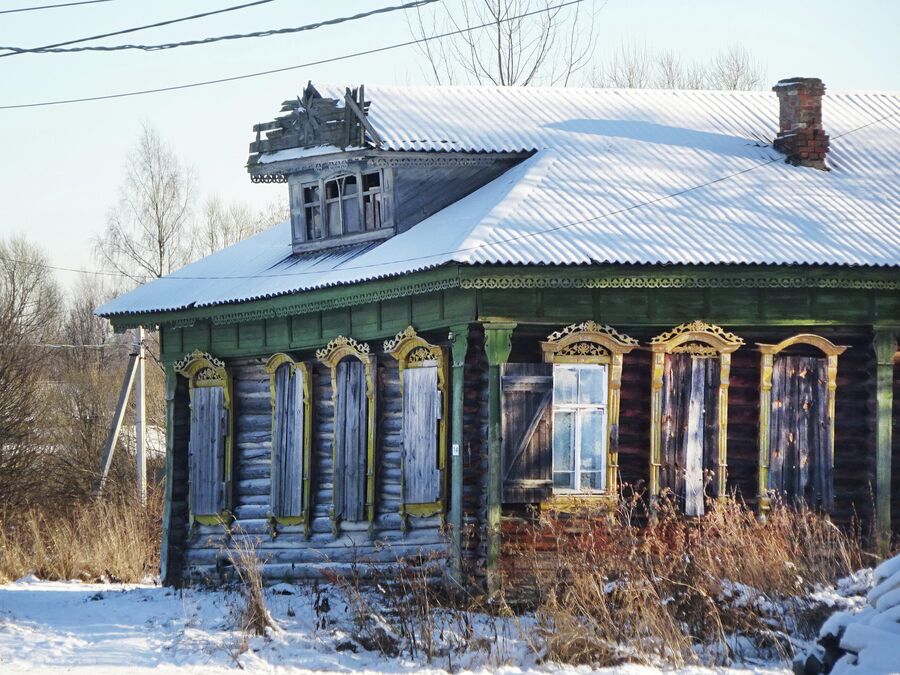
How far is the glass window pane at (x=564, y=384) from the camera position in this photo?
16.1 meters

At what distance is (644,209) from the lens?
661 inches

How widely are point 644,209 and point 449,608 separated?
17.0 feet

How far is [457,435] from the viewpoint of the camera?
52.7 ft

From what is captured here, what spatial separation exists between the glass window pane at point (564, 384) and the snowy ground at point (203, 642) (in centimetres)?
287

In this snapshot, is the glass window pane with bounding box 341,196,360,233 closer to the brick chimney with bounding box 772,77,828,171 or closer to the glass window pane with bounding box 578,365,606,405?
the glass window pane with bounding box 578,365,606,405

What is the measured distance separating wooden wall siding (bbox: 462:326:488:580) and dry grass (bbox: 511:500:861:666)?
2.03 ft

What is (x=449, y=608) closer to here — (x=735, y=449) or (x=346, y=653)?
(x=346, y=653)

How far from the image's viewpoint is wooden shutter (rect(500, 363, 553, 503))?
51.6ft

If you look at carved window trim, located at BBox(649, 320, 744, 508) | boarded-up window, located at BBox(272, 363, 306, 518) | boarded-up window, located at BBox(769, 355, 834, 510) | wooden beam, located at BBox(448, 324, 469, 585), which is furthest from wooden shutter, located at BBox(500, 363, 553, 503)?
boarded-up window, located at BBox(272, 363, 306, 518)

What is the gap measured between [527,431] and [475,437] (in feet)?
2.21

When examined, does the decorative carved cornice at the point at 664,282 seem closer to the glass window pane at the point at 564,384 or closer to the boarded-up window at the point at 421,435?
the glass window pane at the point at 564,384

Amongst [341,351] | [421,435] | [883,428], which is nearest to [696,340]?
[883,428]

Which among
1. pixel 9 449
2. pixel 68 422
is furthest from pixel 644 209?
pixel 68 422

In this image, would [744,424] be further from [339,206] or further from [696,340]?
[339,206]
